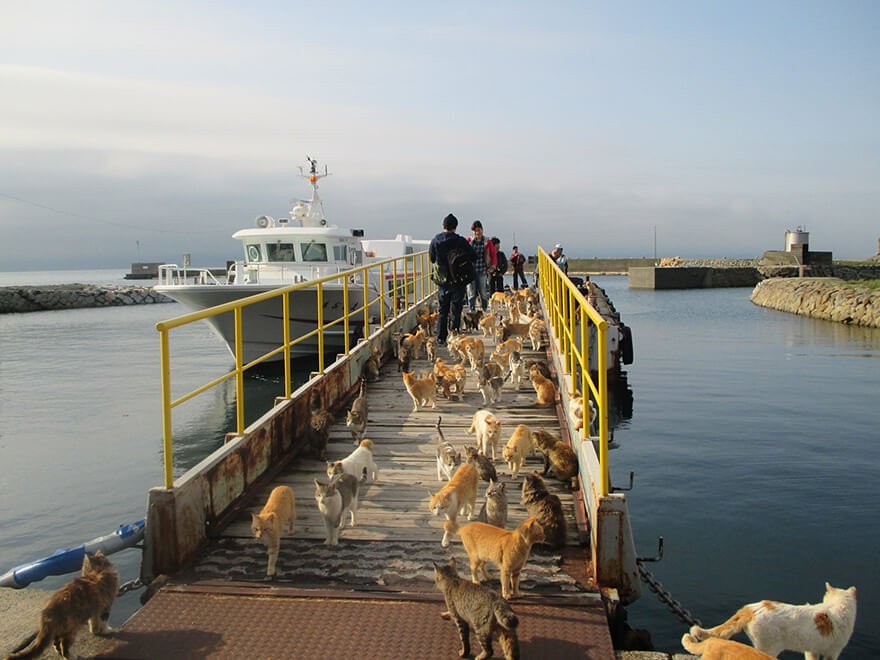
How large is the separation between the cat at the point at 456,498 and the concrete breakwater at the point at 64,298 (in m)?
56.3

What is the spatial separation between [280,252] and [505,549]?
20843mm

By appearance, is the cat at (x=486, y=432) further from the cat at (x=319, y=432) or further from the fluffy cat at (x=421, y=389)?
the fluffy cat at (x=421, y=389)

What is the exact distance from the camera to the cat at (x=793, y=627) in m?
4.50

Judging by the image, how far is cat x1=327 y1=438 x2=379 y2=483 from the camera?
6.33m

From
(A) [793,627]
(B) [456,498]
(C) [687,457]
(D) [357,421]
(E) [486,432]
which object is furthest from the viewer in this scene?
(C) [687,457]

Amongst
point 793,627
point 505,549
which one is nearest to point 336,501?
point 505,549

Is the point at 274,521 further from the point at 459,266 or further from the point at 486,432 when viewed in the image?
the point at 459,266

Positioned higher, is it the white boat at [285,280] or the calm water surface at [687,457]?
the white boat at [285,280]

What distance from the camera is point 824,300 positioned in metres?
43.6

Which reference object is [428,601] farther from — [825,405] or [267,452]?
[825,405]

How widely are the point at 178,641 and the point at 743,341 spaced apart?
32.1 m

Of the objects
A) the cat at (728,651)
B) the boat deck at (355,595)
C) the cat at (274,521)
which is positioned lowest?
the boat deck at (355,595)

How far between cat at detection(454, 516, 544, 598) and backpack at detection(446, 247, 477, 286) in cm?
850

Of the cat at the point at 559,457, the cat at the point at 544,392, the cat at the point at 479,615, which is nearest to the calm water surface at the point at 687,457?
the cat at the point at 559,457
